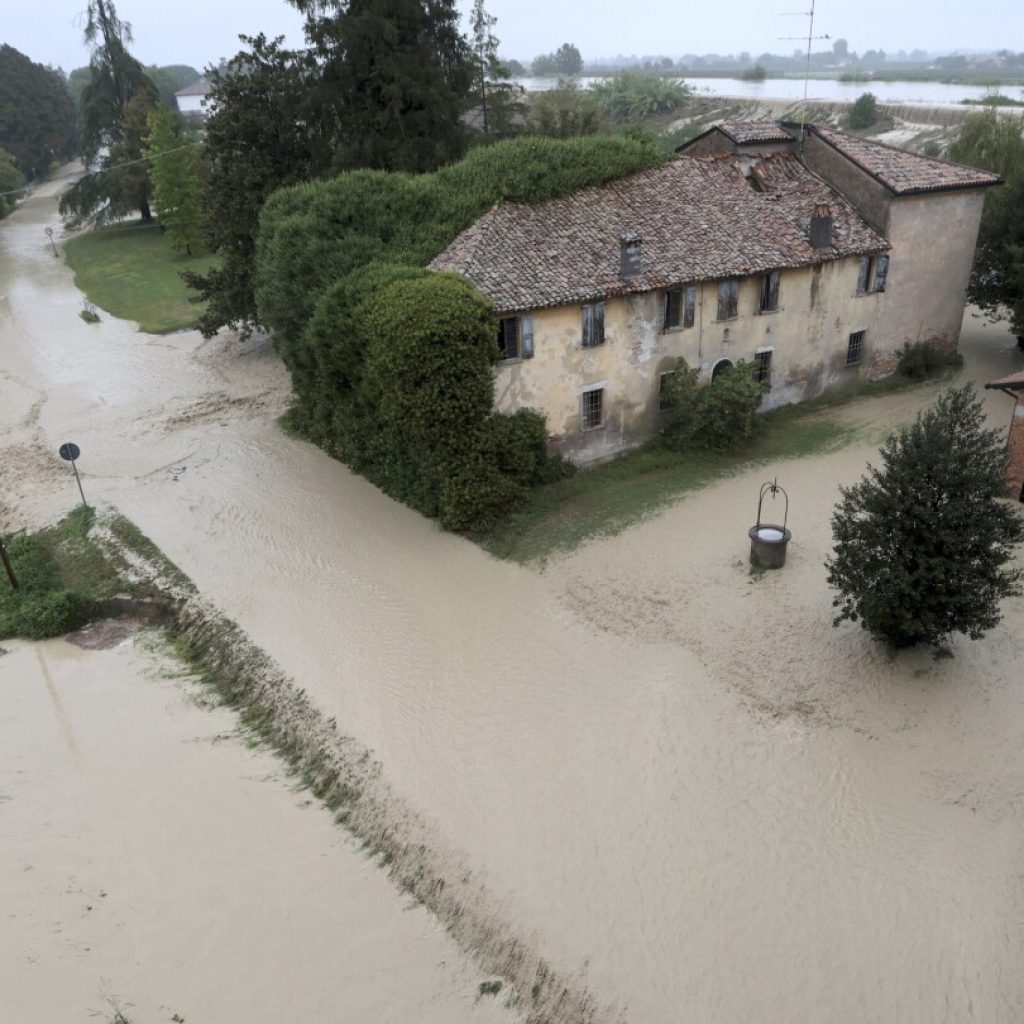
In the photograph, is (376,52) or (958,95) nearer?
(376,52)

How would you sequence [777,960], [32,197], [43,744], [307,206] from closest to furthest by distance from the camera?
[777,960] → [43,744] → [307,206] → [32,197]

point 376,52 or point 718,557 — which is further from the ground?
point 376,52

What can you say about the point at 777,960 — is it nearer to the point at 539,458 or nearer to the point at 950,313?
the point at 539,458

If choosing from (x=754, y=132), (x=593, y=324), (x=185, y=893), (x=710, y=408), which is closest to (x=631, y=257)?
(x=593, y=324)

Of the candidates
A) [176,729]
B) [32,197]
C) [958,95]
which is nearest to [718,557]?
[176,729]

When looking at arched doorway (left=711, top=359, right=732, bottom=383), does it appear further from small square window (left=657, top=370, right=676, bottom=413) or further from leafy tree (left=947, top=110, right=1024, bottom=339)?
leafy tree (left=947, top=110, right=1024, bottom=339)

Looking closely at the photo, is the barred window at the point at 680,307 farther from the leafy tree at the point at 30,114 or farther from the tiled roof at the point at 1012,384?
the leafy tree at the point at 30,114

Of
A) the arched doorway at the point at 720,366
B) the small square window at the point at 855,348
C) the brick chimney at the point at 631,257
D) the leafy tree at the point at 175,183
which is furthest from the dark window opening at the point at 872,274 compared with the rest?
the leafy tree at the point at 175,183
